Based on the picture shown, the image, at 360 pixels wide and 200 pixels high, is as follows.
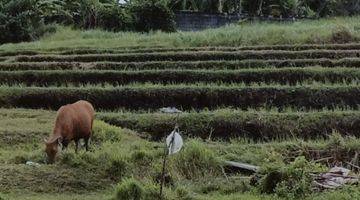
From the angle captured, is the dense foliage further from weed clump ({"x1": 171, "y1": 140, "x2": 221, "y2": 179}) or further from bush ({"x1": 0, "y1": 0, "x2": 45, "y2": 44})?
weed clump ({"x1": 171, "y1": 140, "x2": 221, "y2": 179})

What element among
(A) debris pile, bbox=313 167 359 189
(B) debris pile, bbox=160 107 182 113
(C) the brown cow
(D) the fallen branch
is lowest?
(B) debris pile, bbox=160 107 182 113

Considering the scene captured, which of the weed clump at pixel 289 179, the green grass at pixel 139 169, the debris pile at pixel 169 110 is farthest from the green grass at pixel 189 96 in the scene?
the weed clump at pixel 289 179

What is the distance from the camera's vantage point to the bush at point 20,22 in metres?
27.5

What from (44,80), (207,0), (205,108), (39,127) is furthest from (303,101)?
(207,0)

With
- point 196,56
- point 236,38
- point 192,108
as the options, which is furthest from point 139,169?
point 236,38

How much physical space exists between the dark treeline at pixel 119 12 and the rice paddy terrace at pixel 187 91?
17.9 ft

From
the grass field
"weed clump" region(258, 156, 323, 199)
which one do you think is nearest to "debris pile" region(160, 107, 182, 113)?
the grass field

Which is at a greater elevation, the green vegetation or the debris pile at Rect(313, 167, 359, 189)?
the debris pile at Rect(313, 167, 359, 189)

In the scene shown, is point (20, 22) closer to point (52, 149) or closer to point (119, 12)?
point (119, 12)

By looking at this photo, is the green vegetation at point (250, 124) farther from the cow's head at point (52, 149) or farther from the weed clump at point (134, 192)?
the weed clump at point (134, 192)

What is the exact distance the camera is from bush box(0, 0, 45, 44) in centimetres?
2753

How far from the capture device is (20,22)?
27.5 metres

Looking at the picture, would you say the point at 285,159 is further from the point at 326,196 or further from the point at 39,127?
the point at 39,127

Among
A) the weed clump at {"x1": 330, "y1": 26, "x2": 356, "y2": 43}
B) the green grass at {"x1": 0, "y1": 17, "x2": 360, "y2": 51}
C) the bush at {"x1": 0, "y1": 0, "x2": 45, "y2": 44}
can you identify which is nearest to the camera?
the weed clump at {"x1": 330, "y1": 26, "x2": 356, "y2": 43}
